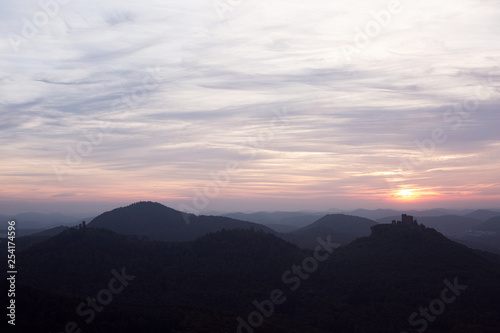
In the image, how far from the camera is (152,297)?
8538 cm

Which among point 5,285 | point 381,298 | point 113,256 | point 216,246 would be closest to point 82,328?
point 5,285

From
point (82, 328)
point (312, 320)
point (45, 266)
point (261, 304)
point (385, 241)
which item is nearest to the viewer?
point (82, 328)

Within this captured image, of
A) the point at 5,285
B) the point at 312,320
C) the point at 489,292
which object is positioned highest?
the point at 5,285

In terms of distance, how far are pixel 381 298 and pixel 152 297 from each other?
42.8 meters

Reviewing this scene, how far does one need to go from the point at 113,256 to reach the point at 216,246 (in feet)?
88.1

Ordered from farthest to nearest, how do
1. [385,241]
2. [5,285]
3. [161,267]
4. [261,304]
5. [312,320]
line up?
[385,241] → [161,267] → [261,304] → [312,320] → [5,285]

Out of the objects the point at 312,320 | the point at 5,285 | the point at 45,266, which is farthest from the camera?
the point at 45,266

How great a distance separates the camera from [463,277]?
288 ft

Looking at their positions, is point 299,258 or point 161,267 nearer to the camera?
point 161,267

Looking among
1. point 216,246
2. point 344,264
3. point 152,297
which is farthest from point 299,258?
point 152,297

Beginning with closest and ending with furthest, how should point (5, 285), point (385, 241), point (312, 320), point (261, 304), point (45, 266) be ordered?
point (5, 285)
point (312, 320)
point (261, 304)
point (45, 266)
point (385, 241)

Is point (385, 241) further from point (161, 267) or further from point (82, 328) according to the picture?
point (82, 328)

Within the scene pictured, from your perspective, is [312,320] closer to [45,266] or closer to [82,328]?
[82,328]

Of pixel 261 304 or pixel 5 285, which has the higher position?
pixel 5 285
